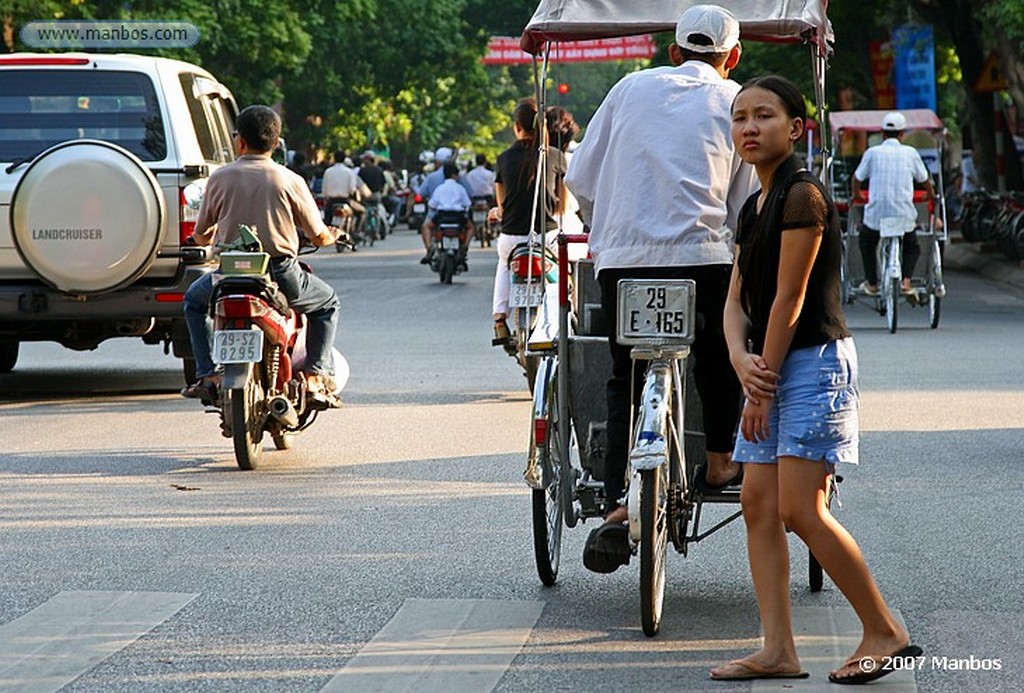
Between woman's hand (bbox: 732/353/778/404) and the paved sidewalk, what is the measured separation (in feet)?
67.3

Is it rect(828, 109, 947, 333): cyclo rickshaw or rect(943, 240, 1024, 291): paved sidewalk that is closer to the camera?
rect(828, 109, 947, 333): cyclo rickshaw

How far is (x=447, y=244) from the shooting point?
26812 mm

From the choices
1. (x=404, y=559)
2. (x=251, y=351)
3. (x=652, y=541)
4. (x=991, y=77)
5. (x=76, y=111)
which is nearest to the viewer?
(x=652, y=541)

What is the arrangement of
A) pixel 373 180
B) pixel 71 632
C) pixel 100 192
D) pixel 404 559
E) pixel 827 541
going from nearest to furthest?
pixel 827 541 → pixel 71 632 → pixel 404 559 → pixel 100 192 → pixel 373 180

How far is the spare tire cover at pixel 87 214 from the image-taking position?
11773mm

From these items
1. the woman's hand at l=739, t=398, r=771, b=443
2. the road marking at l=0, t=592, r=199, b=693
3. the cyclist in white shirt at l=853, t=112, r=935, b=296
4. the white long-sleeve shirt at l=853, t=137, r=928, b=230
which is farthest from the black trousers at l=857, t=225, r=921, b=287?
the woman's hand at l=739, t=398, r=771, b=443

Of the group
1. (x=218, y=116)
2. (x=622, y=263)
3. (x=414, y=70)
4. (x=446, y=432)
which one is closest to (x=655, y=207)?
(x=622, y=263)

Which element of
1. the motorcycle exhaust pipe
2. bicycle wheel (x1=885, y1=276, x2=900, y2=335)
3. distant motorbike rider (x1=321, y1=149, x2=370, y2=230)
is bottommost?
distant motorbike rider (x1=321, y1=149, x2=370, y2=230)

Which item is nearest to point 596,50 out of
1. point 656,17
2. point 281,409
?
point 281,409

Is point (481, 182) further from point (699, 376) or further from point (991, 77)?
point (699, 376)

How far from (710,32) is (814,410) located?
1769 millimetres

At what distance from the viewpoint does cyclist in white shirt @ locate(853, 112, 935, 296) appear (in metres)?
18.2

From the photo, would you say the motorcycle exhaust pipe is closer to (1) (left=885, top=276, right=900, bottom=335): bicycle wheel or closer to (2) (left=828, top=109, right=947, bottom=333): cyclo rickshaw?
(2) (left=828, top=109, right=947, bottom=333): cyclo rickshaw

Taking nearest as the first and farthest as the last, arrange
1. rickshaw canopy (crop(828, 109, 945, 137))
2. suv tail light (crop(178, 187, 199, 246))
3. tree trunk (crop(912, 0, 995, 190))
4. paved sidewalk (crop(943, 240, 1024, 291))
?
suv tail light (crop(178, 187, 199, 246)), paved sidewalk (crop(943, 240, 1024, 291)), rickshaw canopy (crop(828, 109, 945, 137)), tree trunk (crop(912, 0, 995, 190))
